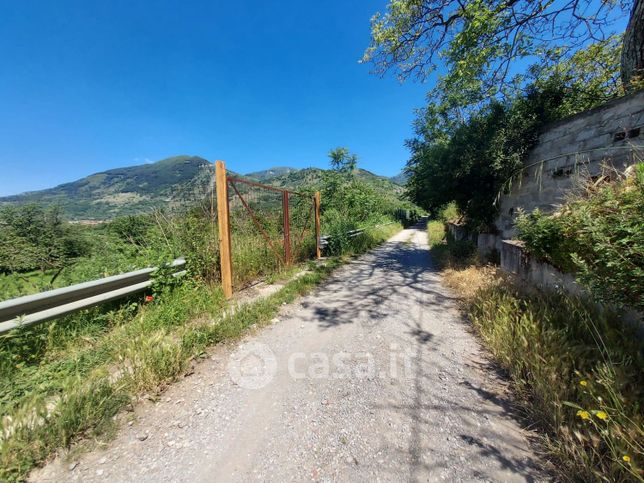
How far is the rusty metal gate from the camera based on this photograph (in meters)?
3.99

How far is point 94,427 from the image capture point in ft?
5.29

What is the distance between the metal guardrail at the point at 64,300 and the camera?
203cm

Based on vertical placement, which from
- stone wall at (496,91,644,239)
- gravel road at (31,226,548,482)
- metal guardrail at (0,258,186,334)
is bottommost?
gravel road at (31,226,548,482)

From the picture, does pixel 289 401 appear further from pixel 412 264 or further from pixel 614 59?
pixel 614 59

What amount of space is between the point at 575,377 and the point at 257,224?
198 inches

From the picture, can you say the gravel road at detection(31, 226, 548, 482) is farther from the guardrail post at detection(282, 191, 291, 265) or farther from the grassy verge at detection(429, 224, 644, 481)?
the guardrail post at detection(282, 191, 291, 265)

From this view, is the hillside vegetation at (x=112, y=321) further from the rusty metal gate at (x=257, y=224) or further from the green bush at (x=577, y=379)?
the green bush at (x=577, y=379)

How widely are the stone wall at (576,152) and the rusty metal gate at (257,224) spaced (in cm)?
469

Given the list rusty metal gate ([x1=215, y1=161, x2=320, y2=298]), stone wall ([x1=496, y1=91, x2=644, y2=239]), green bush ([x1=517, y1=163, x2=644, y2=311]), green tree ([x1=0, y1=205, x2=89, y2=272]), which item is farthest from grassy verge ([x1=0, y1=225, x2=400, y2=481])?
stone wall ([x1=496, y1=91, x2=644, y2=239])

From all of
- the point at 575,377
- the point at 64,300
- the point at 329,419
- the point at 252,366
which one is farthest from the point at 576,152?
the point at 64,300

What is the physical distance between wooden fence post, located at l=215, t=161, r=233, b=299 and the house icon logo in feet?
5.06

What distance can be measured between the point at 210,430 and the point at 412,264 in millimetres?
6498

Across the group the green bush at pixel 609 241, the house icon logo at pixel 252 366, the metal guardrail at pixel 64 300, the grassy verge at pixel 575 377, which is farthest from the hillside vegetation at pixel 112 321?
the green bush at pixel 609 241

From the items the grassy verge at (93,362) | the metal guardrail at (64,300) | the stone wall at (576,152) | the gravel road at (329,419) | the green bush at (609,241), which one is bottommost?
the gravel road at (329,419)
